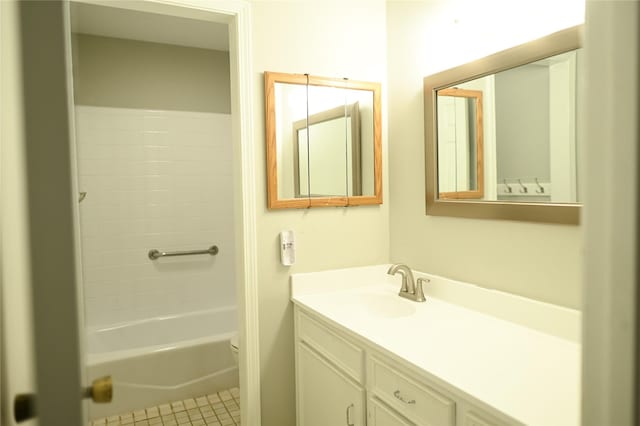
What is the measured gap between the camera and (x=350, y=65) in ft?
7.27

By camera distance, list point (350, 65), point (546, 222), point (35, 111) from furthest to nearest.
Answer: point (350, 65) < point (546, 222) < point (35, 111)

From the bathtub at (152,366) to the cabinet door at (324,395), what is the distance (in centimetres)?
107

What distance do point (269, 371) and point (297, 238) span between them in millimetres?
651

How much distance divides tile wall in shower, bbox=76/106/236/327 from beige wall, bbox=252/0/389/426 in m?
1.70

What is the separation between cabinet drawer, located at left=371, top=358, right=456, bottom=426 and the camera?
1.18m

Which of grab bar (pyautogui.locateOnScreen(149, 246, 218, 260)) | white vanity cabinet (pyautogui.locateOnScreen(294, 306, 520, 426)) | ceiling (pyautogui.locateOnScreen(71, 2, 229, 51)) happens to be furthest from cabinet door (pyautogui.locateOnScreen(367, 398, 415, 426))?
ceiling (pyautogui.locateOnScreen(71, 2, 229, 51))

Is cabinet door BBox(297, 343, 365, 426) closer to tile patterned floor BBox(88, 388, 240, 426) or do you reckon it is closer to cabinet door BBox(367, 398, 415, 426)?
cabinet door BBox(367, 398, 415, 426)

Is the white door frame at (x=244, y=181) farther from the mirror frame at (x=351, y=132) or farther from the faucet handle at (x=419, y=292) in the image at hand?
the faucet handle at (x=419, y=292)

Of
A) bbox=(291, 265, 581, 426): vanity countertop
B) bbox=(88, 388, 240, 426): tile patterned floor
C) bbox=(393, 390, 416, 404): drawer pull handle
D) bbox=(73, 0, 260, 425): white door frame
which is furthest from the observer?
bbox=(88, 388, 240, 426): tile patterned floor

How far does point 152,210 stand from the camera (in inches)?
134

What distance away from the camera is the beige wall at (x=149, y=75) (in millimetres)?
3150

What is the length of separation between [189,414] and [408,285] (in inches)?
65.8

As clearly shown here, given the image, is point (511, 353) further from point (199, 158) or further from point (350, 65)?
point (199, 158)

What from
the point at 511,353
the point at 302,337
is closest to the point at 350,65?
the point at 302,337
